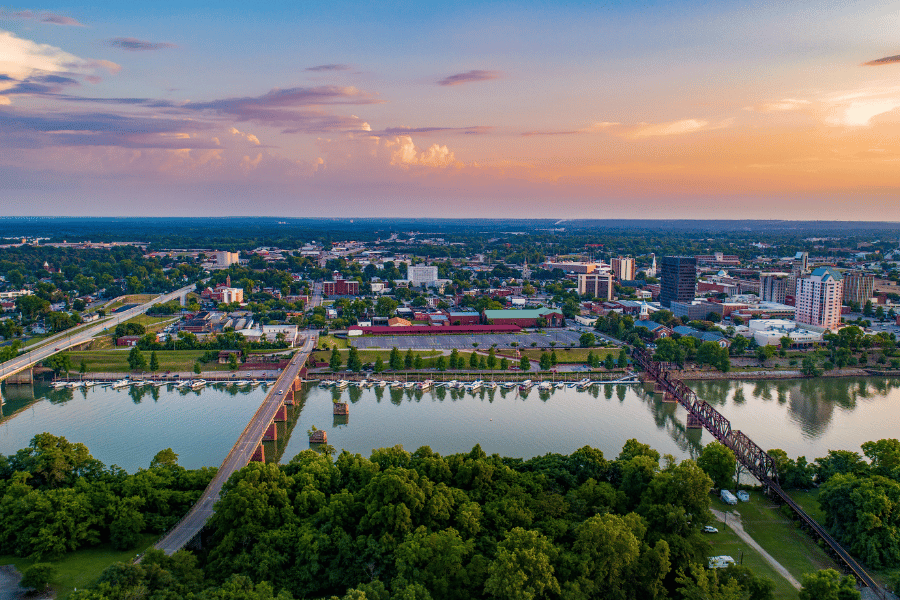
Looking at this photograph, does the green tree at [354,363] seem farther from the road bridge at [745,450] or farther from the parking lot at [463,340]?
the road bridge at [745,450]

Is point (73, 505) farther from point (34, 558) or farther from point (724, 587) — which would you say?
point (724, 587)

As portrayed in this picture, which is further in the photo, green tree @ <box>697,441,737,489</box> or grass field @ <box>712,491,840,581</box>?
green tree @ <box>697,441,737,489</box>

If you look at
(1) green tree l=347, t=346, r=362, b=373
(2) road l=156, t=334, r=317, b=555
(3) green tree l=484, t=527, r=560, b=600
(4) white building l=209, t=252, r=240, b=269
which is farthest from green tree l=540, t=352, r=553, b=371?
(4) white building l=209, t=252, r=240, b=269

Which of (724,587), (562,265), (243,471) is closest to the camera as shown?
(724,587)

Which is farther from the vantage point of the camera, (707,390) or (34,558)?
(707,390)

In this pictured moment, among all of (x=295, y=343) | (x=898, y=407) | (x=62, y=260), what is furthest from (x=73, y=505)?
(x=62, y=260)

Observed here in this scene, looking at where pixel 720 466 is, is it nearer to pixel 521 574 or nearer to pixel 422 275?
pixel 521 574

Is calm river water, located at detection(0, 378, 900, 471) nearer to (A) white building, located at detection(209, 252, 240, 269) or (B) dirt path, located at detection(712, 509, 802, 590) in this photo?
(B) dirt path, located at detection(712, 509, 802, 590)
